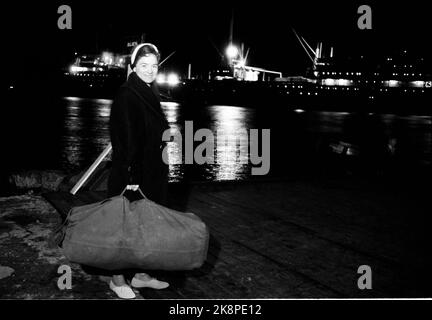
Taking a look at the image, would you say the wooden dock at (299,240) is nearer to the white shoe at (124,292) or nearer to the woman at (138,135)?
the white shoe at (124,292)

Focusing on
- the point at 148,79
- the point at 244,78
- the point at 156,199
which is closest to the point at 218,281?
the point at 156,199

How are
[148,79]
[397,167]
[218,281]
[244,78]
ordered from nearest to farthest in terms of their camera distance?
[148,79]
[218,281]
[397,167]
[244,78]

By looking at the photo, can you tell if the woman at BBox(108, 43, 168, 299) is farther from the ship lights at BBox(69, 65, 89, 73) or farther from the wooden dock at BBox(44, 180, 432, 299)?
the ship lights at BBox(69, 65, 89, 73)

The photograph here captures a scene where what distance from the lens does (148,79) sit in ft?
10.8

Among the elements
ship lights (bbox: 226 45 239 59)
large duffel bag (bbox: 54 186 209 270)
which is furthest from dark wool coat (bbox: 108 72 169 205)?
ship lights (bbox: 226 45 239 59)

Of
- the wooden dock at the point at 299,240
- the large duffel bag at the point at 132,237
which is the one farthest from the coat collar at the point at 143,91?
the wooden dock at the point at 299,240

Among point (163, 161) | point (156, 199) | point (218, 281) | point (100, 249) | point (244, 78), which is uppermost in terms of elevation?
point (244, 78)

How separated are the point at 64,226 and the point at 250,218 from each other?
3206 millimetres

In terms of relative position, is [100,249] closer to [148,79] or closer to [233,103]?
[148,79]

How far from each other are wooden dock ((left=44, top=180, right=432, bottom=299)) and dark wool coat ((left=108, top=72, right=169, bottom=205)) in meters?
0.95

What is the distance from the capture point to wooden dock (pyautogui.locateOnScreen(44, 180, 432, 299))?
12.0 feet

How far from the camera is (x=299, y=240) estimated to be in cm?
492

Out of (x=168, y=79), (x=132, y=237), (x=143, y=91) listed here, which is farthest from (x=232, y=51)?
(x=132, y=237)

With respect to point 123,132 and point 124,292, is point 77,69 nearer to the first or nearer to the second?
point 123,132
